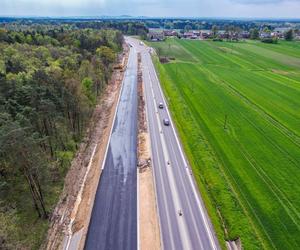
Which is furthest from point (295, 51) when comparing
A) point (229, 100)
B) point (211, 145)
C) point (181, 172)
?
point (181, 172)

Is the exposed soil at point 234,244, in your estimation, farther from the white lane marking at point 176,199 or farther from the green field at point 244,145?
the white lane marking at point 176,199

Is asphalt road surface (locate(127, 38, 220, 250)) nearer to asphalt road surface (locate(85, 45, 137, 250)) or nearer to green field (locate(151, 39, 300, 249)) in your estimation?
green field (locate(151, 39, 300, 249))

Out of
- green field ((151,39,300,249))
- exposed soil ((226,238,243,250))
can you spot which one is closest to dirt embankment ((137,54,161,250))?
green field ((151,39,300,249))

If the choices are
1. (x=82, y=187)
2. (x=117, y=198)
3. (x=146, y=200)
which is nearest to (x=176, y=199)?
(x=146, y=200)

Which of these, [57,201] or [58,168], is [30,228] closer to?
[57,201]

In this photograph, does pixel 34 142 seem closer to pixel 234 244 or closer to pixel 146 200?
pixel 146 200

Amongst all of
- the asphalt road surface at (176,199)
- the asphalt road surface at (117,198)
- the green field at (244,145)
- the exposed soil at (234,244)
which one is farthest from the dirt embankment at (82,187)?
the exposed soil at (234,244)
